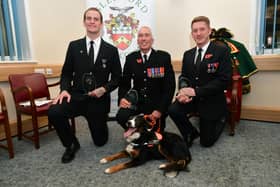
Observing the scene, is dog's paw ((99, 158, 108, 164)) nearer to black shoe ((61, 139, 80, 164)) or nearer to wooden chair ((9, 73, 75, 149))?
black shoe ((61, 139, 80, 164))

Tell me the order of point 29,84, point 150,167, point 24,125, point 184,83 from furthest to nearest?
point 24,125 < point 29,84 < point 184,83 < point 150,167

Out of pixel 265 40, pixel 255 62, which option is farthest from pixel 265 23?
pixel 255 62

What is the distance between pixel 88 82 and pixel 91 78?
5 cm

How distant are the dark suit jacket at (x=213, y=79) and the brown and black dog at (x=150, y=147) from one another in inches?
19.7

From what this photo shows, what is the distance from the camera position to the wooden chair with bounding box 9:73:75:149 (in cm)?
213

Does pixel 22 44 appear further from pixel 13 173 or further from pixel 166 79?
pixel 166 79

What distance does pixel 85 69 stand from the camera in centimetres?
208

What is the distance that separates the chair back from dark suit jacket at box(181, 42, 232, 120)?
1.76m

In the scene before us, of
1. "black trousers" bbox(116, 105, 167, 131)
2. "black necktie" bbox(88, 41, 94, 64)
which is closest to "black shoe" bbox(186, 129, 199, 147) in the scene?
"black trousers" bbox(116, 105, 167, 131)

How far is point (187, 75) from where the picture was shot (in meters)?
2.20

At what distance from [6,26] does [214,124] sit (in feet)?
8.49

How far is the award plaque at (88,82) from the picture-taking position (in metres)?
2.07

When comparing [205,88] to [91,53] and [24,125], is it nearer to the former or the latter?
[91,53]

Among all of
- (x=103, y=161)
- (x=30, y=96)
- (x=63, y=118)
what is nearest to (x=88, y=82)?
(x=63, y=118)
